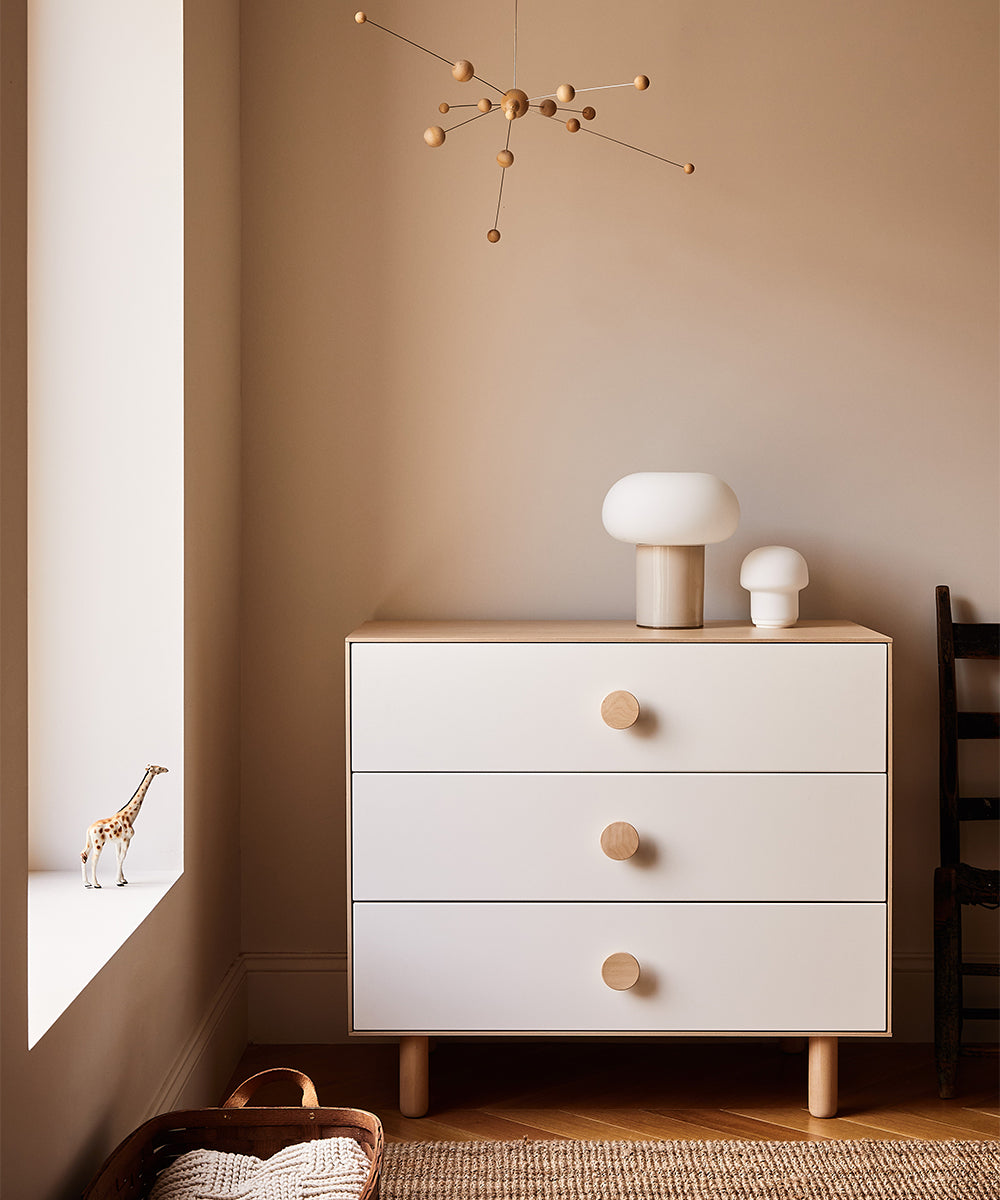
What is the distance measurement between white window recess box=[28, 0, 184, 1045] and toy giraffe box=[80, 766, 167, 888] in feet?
0.23

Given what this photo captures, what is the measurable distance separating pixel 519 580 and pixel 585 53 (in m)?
1.07

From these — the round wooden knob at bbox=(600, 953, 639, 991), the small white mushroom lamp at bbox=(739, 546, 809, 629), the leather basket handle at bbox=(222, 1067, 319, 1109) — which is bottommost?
the leather basket handle at bbox=(222, 1067, 319, 1109)

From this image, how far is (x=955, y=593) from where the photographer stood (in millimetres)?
2375

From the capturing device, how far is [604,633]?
2.01m

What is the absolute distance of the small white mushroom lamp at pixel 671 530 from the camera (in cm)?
201

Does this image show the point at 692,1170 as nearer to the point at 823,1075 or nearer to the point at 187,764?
the point at 823,1075

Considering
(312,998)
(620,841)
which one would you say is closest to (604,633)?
(620,841)

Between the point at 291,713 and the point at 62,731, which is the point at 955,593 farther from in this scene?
the point at 62,731

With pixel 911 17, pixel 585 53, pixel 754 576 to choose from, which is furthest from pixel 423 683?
pixel 911 17

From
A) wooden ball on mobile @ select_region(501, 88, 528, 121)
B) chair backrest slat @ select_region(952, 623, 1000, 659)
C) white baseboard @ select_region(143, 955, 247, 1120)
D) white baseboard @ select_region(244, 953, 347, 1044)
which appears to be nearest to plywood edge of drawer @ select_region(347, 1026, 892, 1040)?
white baseboard @ select_region(143, 955, 247, 1120)

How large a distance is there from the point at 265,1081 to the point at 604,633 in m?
0.90

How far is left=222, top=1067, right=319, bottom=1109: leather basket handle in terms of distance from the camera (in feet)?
5.32

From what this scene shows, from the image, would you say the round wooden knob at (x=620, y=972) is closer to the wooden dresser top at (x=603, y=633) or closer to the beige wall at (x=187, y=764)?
the wooden dresser top at (x=603, y=633)

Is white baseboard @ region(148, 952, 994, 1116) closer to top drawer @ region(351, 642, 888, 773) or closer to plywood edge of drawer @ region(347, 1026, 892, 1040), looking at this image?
plywood edge of drawer @ region(347, 1026, 892, 1040)
